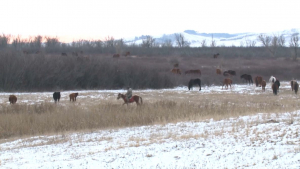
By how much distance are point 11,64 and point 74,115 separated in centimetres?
2770

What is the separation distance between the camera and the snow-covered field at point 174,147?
809 cm

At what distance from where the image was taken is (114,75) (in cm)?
4503

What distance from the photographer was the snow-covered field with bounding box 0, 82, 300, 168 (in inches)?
319

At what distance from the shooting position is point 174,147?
9539 millimetres

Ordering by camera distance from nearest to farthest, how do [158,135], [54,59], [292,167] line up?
[292,167] < [158,135] < [54,59]

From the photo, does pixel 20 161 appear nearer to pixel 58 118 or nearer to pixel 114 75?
pixel 58 118

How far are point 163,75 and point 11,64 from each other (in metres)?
17.5

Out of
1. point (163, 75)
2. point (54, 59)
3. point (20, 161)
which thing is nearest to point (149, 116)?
point (20, 161)

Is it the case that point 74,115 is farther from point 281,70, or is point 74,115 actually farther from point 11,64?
point 281,70

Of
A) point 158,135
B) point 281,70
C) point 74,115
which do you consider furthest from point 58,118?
point 281,70

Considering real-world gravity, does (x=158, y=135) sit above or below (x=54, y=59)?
below

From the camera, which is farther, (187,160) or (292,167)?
(187,160)

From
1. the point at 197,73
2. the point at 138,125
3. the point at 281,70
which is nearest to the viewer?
the point at 138,125

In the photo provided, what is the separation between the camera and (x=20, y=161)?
933 cm
